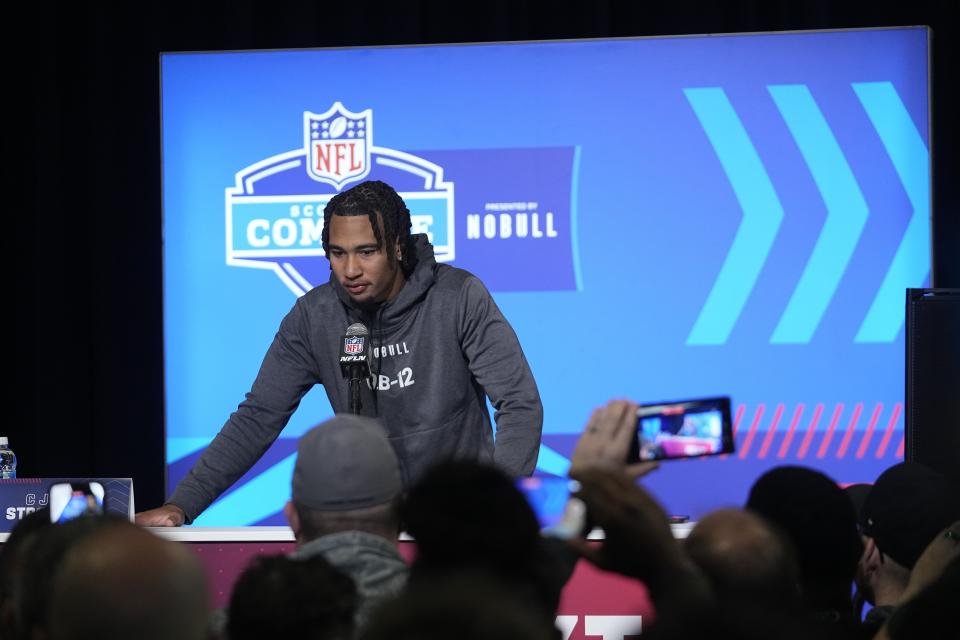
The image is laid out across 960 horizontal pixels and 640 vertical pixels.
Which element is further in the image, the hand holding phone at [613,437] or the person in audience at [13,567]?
the hand holding phone at [613,437]

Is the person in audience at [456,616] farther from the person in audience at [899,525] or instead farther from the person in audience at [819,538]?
the person in audience at [899,525]

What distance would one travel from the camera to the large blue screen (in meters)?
4.66

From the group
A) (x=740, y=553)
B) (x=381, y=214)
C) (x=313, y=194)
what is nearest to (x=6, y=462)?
(x=381, y=214)

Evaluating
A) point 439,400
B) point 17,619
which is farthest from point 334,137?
point 17,619

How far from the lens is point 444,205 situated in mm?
4773

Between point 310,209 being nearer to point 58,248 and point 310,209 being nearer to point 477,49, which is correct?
point 477,49

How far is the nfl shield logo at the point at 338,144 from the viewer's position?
479cm

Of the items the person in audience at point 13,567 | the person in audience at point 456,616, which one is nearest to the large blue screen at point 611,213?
the person in audience at point 13,567

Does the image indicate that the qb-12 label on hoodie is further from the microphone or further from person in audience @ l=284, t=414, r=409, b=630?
person in audience @ l=284, t=414, r=409, b=630

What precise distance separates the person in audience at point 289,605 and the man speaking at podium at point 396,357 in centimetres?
183

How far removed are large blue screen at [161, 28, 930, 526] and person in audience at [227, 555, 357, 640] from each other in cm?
340

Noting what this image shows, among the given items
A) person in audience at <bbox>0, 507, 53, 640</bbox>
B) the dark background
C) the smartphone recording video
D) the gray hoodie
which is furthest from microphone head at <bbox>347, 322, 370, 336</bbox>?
the dark background

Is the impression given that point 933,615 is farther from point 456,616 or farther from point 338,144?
point 338,144

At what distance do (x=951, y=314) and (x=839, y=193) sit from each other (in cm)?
146
